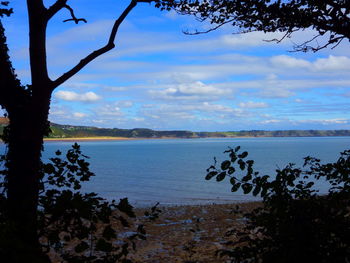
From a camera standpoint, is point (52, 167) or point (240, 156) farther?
point (52, 167)

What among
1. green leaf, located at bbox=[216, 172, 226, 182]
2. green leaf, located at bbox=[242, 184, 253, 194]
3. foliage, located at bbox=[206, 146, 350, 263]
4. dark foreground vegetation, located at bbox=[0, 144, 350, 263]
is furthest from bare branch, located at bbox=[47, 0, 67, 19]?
green leaf, located at bbox=[242, 184, 253, 194]

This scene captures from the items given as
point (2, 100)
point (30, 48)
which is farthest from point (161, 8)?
point (2, 100)

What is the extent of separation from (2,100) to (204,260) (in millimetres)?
6392

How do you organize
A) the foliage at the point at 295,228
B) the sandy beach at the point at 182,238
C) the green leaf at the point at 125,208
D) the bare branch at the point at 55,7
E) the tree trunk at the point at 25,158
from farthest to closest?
the sandy beach at the point at 182,238 → the bare branch at the point at 55,7 → the tree trunk at the point at 25,158 → the green leaf at the point at 125,208 → the foliage at the point at 295,228

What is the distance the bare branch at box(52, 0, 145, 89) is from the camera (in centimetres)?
427

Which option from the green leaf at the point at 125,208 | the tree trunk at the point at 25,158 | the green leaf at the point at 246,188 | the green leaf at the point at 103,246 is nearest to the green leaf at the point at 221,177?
the green leaf at the point at 246,188

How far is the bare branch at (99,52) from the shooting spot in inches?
168

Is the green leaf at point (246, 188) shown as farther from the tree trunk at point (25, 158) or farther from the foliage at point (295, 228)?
the tree trunk at point (25, 158)

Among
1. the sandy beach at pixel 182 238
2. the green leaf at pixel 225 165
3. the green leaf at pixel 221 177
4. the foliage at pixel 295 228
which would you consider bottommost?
the sandy beach at pixel 182 238

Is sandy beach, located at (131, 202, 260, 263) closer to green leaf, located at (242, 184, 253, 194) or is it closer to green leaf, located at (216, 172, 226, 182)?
green leaf, located at (242, 184, 253, 194)

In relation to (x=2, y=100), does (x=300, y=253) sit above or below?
below

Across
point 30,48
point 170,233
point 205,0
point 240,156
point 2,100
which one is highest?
point 205,0

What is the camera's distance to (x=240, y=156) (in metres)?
3.04

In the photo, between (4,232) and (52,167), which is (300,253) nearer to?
(4,232)
